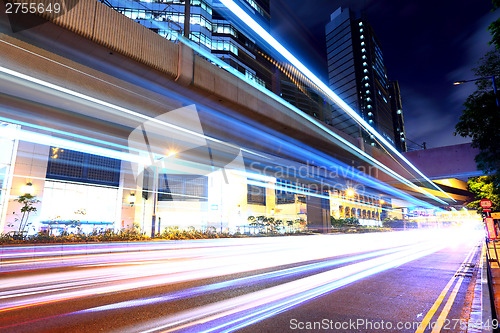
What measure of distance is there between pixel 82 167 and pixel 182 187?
47.0 feet

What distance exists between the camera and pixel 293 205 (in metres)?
57.0

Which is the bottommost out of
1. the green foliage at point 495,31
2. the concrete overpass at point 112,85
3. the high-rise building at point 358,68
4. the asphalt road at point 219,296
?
the asphalt road at point 219,296

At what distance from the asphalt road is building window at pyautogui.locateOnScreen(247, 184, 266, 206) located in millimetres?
32192

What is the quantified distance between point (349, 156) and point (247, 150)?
362 inches

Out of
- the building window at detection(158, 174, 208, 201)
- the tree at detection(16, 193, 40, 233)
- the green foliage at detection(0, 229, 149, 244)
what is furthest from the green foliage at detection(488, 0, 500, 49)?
the building window at detection(158, 174, 208, 201)

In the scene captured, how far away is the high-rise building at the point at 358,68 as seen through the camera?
16975cm

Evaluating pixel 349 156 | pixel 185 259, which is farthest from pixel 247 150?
pixel 185 259

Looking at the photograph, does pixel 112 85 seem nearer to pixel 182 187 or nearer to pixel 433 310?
pixel 433 310

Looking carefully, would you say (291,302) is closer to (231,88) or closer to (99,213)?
(231,88)

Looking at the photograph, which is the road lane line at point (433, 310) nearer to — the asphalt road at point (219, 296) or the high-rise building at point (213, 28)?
the asphalt road at point (219, 296)

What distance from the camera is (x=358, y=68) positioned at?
173875mm

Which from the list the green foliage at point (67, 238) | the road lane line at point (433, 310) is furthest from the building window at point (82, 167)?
the road lane line at point (433, 310)

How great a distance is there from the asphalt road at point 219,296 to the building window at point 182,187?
81.6ft

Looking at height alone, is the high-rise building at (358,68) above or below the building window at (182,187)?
above
